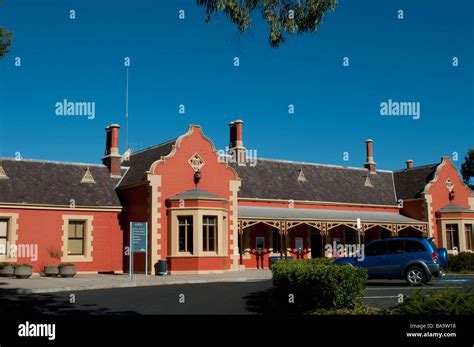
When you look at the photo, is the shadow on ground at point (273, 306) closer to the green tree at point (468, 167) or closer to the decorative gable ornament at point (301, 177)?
the decorative gable ornament at point (301, 177)

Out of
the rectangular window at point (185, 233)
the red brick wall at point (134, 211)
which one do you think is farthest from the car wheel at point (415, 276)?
the red brick wall at point (134, 211)

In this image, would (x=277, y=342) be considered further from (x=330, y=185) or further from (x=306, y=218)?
(x=330, y=185)

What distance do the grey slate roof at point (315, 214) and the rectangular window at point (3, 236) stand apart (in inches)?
447

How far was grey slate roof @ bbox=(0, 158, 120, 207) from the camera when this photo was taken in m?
26.1

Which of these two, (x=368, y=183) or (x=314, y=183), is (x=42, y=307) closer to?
(x=314, y=183)

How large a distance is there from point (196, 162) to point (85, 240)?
6.60 metres

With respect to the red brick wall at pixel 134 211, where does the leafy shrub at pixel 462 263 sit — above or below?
below

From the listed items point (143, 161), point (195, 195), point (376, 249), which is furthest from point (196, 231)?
point (376, 249)

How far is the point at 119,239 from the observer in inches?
1096

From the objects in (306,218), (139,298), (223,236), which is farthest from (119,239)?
(139,298)

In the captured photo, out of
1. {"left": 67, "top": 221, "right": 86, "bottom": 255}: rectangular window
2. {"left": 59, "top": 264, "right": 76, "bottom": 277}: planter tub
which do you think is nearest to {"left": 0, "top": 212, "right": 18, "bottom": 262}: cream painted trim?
{"left": 59, "top": 264, "right": 76, "bottom": 277}: planter tub

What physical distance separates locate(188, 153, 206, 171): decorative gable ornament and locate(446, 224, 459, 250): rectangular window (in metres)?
18.0

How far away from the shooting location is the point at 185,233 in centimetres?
2611

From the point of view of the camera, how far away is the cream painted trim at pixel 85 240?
1034 inches
